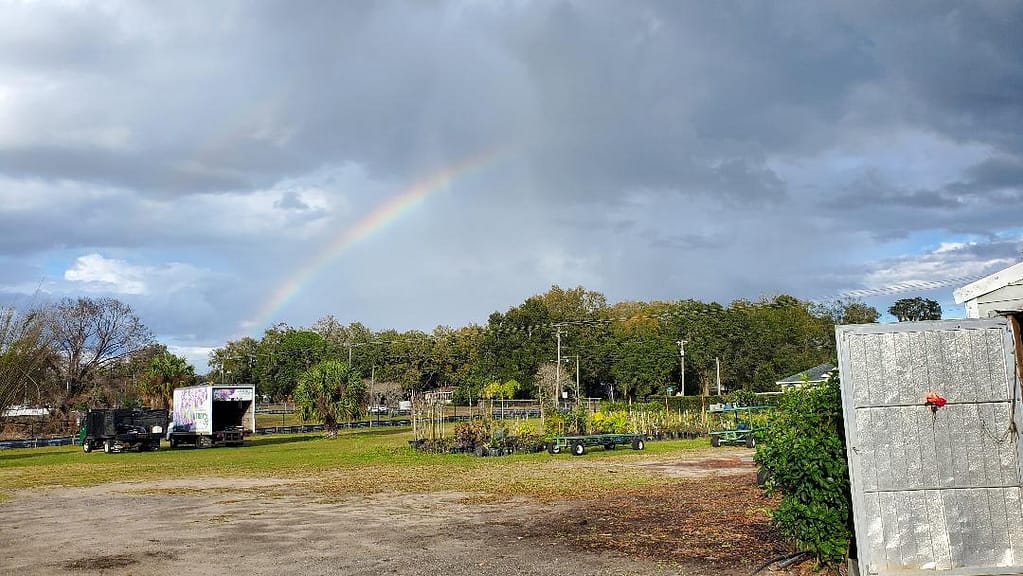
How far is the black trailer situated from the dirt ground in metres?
21.2

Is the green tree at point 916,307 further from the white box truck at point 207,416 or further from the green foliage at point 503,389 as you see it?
the white box truck at point 207,416

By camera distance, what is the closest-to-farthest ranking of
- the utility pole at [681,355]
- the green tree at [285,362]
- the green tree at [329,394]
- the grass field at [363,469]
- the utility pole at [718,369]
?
the grass field at [363,469]
the green tree at [329,394]
the utility pole at [718,369]
the utility pole at [681,355]
the green tree at [285,362]

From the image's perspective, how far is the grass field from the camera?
18.9 metres

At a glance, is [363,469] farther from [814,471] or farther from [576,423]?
[814,471]

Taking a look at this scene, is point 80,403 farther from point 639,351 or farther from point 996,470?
point 996,470

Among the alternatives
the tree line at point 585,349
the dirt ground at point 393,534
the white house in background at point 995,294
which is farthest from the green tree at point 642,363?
the white house in background at point 995,294

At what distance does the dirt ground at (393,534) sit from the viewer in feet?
32.6

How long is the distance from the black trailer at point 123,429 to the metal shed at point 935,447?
36712mm

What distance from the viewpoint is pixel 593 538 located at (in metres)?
11.4

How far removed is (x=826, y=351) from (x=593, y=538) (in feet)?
259

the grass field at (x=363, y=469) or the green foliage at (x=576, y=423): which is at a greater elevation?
the green foliage at (x=576, y=423)

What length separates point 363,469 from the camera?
24781mm

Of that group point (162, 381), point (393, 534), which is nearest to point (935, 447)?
point (393, 534)

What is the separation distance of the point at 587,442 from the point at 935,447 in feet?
72.5
